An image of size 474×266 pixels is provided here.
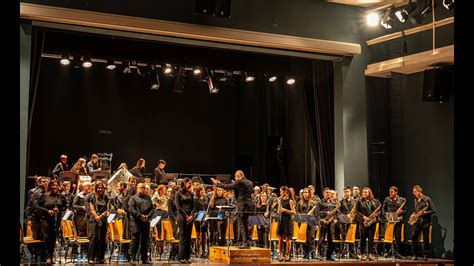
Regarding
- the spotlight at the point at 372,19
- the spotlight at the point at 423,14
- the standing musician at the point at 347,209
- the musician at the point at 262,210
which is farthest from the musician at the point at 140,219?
the spotlight at the point at 423,14

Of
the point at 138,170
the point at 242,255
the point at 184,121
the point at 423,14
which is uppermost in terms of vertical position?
the point at 423,14

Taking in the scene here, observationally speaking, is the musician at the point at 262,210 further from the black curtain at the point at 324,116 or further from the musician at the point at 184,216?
the black curtain at the point at 324,116

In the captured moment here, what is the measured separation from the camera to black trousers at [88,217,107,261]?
1054 centimetres

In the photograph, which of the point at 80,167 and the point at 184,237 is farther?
the point at 80,167

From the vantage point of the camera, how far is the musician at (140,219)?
420 inches

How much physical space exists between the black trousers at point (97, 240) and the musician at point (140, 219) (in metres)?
0.50

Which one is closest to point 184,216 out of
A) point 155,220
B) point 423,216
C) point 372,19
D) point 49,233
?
point 155,220

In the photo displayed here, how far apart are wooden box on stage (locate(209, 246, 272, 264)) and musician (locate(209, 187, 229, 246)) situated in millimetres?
879

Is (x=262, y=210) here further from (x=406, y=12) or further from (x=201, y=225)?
(x=406, y=12)

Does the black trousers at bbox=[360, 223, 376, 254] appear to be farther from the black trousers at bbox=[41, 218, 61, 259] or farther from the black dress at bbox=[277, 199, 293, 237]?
the black trousers at bbox=[41, 218, 61, 259]

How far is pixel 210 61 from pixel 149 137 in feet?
17.2

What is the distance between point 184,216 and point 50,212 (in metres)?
2.44

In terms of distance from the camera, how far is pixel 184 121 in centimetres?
2033
